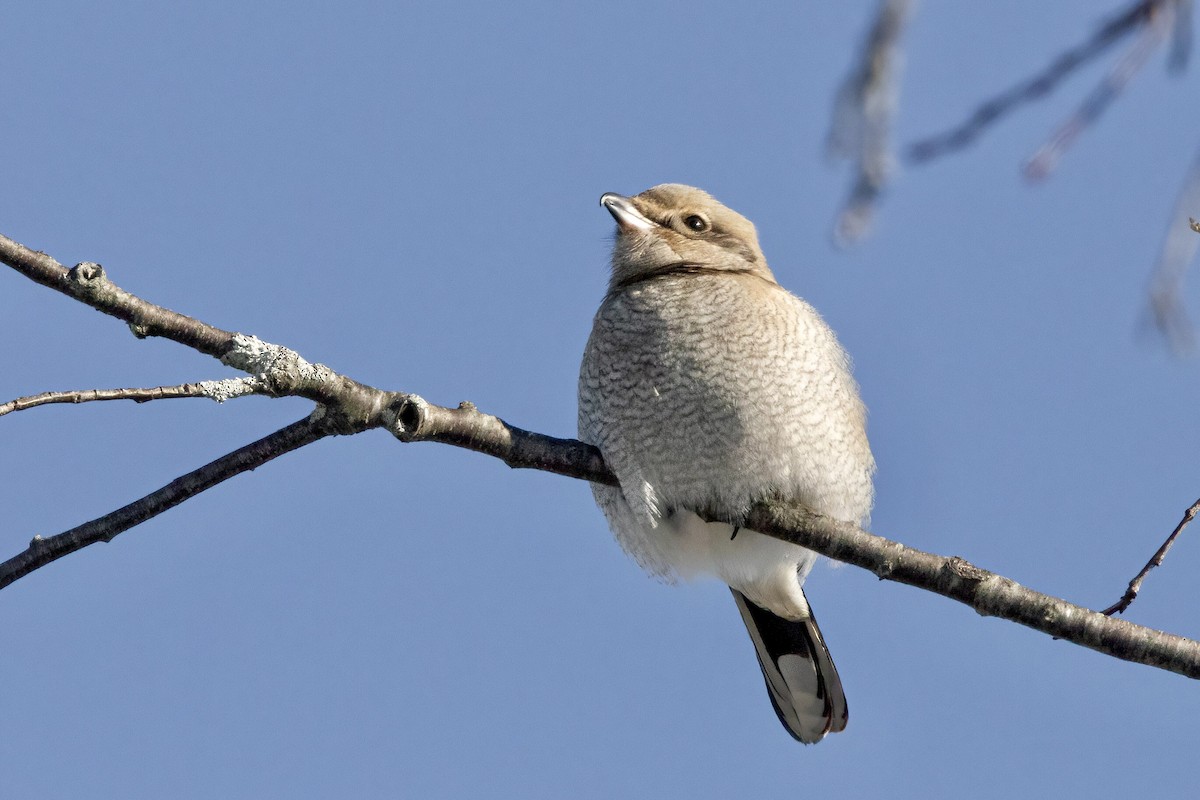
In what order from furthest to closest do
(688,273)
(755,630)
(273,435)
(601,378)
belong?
(755,630) → (688,273) → (601,378) → (273,435)

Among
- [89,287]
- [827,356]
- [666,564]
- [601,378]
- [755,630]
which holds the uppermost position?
[89,287]

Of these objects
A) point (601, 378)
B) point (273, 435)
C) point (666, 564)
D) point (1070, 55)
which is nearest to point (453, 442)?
point (273, 435)

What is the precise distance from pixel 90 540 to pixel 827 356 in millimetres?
Answer: 2522

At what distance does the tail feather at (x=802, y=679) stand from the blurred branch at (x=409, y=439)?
4.01 feet

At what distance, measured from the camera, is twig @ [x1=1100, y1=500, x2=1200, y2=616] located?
298 cm

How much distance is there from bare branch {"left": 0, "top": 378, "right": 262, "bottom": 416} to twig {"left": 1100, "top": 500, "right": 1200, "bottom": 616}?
2.10 metres

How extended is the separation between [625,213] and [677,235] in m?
0.22

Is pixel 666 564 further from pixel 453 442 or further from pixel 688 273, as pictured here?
pixel 453 442

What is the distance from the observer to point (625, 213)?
4867mm

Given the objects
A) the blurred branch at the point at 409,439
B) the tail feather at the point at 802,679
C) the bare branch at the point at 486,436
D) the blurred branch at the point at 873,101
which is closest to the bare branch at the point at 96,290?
the blurred branch at the point at 409,439

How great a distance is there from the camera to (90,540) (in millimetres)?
2760

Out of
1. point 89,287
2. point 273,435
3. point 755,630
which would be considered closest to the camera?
point 89,287

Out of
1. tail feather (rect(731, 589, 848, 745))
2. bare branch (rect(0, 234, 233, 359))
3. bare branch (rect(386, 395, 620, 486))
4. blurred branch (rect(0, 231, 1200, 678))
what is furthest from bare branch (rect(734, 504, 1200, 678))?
bare branch (rect(0, 234, 233, 359))

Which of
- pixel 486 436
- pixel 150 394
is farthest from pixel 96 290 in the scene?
pixel 486 436
